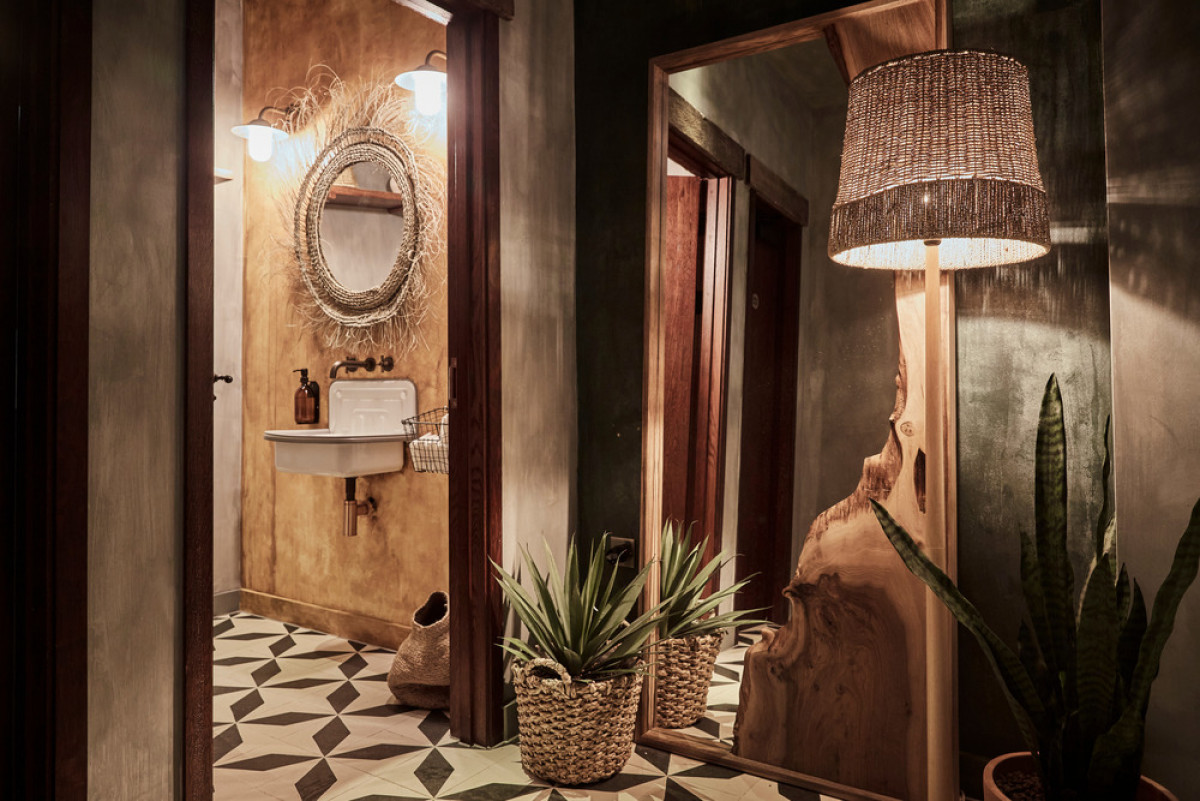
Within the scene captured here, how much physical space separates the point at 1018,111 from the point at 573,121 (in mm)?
1408

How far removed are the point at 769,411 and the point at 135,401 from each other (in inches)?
56.7

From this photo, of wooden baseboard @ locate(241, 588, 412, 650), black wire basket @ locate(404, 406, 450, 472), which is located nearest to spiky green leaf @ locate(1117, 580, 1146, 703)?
black wire basket @ locate(404, 406, 450, 472)

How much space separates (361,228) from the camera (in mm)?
3193

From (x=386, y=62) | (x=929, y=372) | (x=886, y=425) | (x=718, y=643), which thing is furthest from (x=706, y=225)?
(x=386, y=62)

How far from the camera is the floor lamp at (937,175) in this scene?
1.35 m

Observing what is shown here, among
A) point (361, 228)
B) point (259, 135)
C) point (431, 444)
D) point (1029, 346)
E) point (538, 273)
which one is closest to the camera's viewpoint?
point (1029, 346)

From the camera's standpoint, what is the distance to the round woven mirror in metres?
2.97

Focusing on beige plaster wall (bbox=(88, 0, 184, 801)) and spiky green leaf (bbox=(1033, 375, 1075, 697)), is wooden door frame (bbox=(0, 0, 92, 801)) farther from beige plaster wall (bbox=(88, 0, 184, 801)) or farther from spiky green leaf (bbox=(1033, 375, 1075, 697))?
spiky green leaf (bbox=(1033, 375, 1075, 697))

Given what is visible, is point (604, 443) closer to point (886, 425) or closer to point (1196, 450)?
point (886, 425)

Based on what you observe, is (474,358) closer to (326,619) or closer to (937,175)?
(937,175)

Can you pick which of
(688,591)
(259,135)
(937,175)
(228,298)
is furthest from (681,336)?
(228,298)

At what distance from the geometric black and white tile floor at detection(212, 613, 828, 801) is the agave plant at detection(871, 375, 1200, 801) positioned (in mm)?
802

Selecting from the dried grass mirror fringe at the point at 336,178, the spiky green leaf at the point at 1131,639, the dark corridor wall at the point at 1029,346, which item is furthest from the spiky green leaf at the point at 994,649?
the dried grass mirror fringe at the point at 336,178

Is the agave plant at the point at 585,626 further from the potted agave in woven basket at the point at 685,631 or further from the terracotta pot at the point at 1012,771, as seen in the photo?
the terracotta pot at the point at 1012,771
